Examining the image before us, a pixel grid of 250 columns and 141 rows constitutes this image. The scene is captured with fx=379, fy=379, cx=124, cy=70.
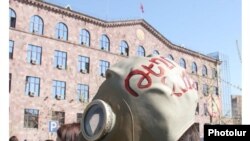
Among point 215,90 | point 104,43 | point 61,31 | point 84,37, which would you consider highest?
point 61,31

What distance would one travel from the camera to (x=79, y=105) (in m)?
22.9

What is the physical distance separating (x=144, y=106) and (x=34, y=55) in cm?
2023

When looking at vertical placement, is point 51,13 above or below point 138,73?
above

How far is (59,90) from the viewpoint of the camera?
22016 mm

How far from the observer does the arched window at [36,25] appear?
21419 mm

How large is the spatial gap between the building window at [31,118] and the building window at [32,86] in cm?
89

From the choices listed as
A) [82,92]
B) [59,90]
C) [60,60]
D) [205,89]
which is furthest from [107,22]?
[205,89]

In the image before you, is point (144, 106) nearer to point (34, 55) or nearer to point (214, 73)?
point (34, 55)

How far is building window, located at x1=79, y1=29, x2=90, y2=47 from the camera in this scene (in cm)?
2380

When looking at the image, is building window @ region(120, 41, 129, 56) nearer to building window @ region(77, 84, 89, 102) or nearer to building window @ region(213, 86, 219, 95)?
building window @ region(77, 84, 89, 102)

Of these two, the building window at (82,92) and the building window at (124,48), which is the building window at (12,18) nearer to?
the building window at (82,92)
